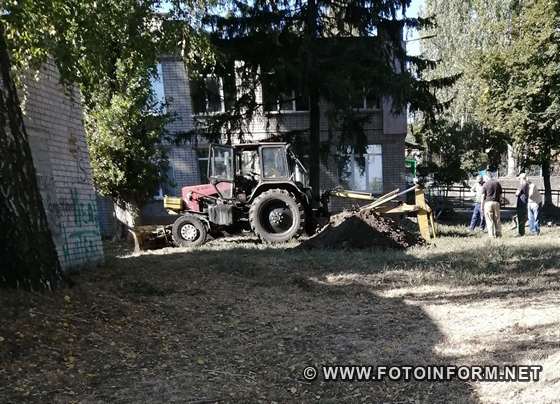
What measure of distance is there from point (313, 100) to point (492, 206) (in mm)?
5741

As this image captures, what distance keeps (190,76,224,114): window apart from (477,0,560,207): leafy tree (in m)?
9.75

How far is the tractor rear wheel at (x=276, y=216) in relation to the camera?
38.8ft

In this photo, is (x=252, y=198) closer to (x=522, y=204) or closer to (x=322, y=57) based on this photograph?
(x=322, y=57)

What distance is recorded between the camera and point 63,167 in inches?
298

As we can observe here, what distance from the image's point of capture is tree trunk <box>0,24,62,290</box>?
462cm

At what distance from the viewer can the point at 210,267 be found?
334 inches

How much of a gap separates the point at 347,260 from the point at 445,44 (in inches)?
1217

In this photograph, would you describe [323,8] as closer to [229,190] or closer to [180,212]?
[229,190]

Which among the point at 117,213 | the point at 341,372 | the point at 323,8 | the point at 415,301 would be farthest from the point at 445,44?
the point at 341,372

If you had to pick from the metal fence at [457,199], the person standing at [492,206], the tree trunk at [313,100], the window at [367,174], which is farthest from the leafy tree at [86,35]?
the metal fence at [457,199]

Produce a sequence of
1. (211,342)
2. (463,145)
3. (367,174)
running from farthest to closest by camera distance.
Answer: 1. (463,145)
2. (367,174)
3. (211,342)

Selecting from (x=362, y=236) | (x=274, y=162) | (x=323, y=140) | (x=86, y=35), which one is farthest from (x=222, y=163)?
(x=86, y=35)

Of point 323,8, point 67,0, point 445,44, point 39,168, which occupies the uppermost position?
point 445,44

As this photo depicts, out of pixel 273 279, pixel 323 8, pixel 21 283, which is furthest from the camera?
pixel 323 8
